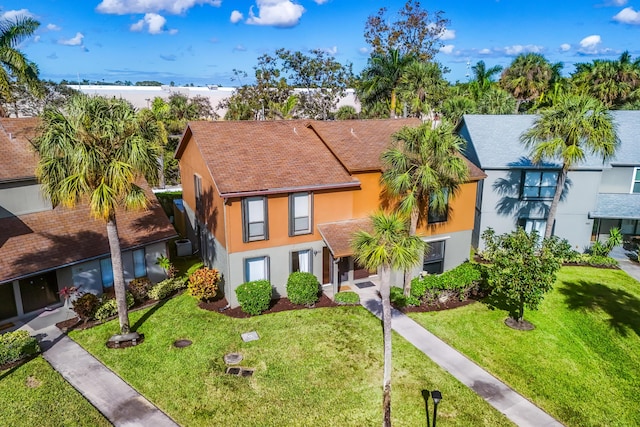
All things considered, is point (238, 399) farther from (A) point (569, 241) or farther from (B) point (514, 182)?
(A) point (569, 241)

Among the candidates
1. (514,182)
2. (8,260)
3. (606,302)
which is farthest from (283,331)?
(514,182)

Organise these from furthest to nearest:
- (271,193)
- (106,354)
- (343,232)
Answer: (343,232) < (271,193) < (106,354)

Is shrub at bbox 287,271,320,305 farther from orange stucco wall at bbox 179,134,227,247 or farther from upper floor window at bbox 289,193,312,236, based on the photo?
orange stucco wall at bbox 179,134,227,247

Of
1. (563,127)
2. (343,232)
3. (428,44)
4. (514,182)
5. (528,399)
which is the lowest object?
(528,399)

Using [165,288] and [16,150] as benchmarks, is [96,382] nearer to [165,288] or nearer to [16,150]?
[165,288]

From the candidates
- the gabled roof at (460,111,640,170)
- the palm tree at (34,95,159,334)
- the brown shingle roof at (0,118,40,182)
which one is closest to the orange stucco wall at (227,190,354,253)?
the palm tree at (34,95,159,334)

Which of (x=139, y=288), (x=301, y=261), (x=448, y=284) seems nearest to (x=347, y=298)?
(x=301, y=261)

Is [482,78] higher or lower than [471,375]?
higher
